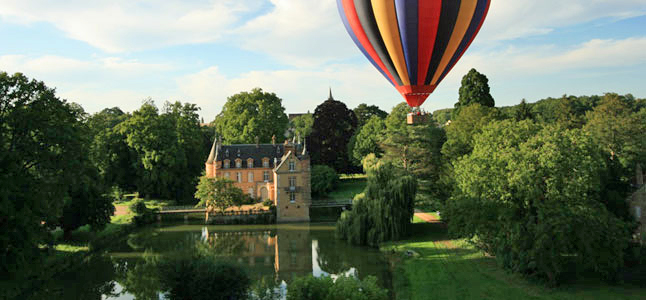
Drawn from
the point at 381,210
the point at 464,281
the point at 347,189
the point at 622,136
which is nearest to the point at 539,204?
the point at 464,281

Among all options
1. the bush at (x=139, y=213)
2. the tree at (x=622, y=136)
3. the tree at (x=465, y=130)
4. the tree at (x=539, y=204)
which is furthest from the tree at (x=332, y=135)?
the tree at (x=539, y=204)

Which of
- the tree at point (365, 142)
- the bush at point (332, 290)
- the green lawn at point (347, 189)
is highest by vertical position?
the tree at point (365, 142)

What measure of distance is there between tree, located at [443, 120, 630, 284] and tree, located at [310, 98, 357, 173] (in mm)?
30860

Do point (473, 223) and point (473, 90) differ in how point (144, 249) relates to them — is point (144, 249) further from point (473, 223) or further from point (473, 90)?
point (473, 90)

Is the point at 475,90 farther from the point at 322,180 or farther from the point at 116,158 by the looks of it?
the point at 116,158

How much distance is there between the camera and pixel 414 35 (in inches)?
880

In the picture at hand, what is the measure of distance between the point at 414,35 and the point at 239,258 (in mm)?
13439

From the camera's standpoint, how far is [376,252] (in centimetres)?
2636

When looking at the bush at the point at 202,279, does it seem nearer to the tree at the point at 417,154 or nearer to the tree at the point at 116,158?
the tree at the point at 417,154

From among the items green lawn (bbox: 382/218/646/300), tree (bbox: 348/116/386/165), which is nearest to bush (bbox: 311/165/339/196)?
tree (bbox: 348/116/386/165)

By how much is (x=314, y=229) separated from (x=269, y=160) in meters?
9.83

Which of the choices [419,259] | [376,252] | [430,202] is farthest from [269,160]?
[419,259]

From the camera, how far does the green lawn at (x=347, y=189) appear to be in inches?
1736

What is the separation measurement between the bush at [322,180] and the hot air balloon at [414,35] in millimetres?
19789
